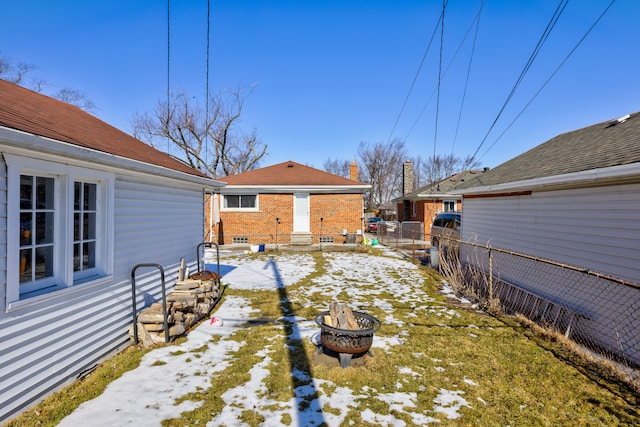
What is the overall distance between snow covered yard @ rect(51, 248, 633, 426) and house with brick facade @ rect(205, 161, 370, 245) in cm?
1052

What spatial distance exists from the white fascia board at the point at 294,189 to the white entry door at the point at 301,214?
459mm

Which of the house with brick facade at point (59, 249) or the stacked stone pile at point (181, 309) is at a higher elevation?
the house with brick facade at point (59, 249)

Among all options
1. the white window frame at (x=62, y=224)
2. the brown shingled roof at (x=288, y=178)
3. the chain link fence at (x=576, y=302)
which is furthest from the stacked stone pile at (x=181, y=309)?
the brown shingled roof at (x=288, y=178)

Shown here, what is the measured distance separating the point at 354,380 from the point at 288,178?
48.2ft

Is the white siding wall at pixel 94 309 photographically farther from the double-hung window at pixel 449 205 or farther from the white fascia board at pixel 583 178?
the double-hung window at pixel 449 205

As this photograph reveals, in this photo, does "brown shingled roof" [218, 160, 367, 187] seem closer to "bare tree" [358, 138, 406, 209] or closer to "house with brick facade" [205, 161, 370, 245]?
"house with brick facade" [205, 161, 370, 245]

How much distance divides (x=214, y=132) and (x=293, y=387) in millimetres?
33043

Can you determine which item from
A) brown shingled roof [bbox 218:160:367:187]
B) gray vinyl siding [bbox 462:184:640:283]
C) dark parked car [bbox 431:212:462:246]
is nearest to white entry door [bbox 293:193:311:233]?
brown shingled roof [bbox 218:160:367:187]

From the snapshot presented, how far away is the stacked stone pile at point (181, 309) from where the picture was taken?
4.84 meters

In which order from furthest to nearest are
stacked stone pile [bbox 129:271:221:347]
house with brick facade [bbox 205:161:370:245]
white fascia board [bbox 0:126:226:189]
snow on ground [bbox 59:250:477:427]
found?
1. house with brick facade [bbox 205:161:370:245]
2. stacked stone pile [bbox 129:271:221:347]
3. snow on ground [bbox 59:250:477:427]
4. white fascia board [bbox 0:126:226:189]

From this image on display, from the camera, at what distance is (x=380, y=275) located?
1004 cm

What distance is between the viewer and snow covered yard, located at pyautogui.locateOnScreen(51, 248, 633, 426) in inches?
124

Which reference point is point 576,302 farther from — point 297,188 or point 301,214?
point 301,214

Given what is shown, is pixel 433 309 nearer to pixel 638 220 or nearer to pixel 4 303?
pixel 638 220
